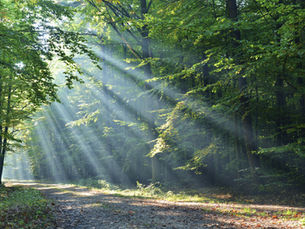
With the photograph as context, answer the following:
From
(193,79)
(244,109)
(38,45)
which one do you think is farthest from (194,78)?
(38,45)

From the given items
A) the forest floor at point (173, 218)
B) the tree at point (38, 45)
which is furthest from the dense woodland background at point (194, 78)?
the forest floor at point (173, 218)

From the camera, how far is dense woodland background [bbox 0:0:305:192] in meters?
8.24

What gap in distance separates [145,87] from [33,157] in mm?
33142

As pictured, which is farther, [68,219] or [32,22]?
[32,22]

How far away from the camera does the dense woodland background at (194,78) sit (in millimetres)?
8242

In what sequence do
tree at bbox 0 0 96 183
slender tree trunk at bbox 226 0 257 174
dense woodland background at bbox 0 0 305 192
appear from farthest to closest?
slender tree trunk at bbox 226 0 257 174, dense woodland background at bbox 0 0 305 192, tree at bbox 0 0 96 183

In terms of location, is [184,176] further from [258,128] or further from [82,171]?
[82,171]

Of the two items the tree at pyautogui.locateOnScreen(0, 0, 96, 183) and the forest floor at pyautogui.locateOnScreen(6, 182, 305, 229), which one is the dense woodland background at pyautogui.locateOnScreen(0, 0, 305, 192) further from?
the forest floor at pyautogui.locateOnScreen(6, 182, 305, 229)

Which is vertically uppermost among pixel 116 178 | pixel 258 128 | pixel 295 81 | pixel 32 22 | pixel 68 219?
pixel 32 22

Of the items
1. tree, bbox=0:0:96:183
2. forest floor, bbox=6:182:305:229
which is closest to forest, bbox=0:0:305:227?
tree, bbox=0:0:96:183

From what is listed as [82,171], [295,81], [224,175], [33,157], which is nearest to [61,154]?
[82,171]

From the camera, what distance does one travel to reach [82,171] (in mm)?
34219

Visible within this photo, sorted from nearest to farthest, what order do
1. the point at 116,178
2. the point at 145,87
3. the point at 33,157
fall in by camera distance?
the point at 145,87 → the point at 116,178 → the point at 33,157

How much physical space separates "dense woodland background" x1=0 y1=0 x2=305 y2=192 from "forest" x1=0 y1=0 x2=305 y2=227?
0.20 ft
